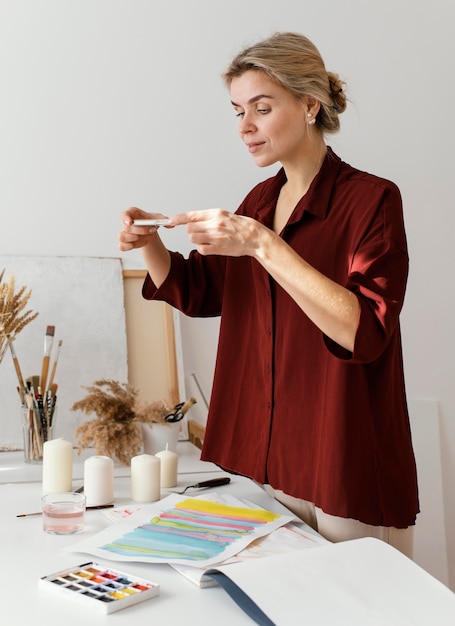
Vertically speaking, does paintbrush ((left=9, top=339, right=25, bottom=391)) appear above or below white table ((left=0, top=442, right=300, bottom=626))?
above

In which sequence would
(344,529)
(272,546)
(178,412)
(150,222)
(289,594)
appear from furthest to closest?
(178,412) → (150,222) → (344,529) → (272,546) → (289,594)

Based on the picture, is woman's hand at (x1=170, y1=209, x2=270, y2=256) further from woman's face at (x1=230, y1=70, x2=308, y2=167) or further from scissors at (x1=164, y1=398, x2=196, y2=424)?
scissors at (x1=164, y1=398, x2=196, y2=424)

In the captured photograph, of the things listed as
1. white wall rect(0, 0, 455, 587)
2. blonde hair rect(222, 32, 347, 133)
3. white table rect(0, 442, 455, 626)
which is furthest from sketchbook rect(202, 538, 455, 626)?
white wall rect(0, 0, 455, 587)

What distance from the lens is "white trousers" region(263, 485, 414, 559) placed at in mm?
1330

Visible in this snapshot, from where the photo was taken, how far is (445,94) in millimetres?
2602

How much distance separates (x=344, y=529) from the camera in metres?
1.33

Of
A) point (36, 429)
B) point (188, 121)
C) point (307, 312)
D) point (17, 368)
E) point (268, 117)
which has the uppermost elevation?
Result: point (188, 121)

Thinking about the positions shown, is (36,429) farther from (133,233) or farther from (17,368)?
(133,233)

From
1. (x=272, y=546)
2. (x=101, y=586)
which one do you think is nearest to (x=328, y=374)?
(x=272, y=546)

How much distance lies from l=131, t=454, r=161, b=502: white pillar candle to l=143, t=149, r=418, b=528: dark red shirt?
16 cm

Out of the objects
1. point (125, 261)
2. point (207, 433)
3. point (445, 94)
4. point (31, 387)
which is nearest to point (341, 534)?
point (207, 433)

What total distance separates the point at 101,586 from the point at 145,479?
47 cm

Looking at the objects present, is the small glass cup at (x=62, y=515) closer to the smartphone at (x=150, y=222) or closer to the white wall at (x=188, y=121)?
the smartphone at (x=150, y=222)

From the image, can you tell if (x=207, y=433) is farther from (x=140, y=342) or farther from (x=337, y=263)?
(x=140, y=342)
